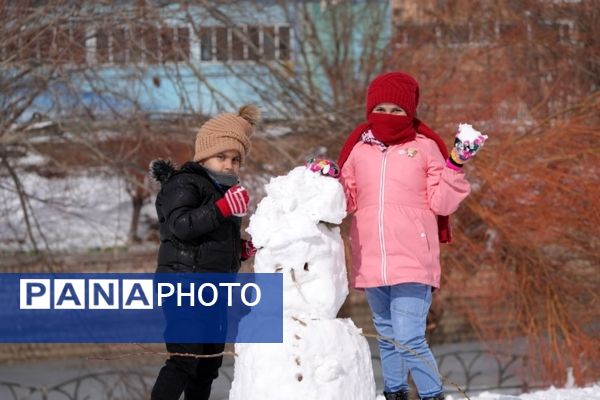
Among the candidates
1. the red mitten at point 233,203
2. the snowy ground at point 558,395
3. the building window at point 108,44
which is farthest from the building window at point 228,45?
the red mitten at point 233,203

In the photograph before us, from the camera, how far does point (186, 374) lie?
14.5 feet

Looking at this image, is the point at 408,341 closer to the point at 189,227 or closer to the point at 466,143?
the point at 466,143

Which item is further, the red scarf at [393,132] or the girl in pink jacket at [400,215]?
the red scarf at [393,132]

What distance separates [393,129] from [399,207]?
13.3 inches

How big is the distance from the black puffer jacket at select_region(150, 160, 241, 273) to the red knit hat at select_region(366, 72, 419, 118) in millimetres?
770

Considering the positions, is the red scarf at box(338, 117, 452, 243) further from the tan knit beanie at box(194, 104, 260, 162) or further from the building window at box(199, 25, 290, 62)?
the building window at box(199, 25, 290, 62)

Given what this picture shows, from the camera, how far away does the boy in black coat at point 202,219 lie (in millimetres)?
4328

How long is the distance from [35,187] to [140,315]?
2.47m

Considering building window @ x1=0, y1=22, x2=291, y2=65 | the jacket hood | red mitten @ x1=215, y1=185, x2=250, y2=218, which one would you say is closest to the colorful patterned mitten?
red mitten @ x1=215, y1=185, x2=250, y2=218

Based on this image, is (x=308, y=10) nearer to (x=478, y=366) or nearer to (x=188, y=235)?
(x=478, y=366)

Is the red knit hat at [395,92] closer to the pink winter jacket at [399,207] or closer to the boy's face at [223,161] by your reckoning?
the pink winter jacket at [399,207]

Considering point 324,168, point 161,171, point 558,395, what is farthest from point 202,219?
point 558,395

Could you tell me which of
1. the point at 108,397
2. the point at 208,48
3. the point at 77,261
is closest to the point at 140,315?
the point at 77,261

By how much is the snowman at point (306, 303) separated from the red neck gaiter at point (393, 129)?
57 centimetres
